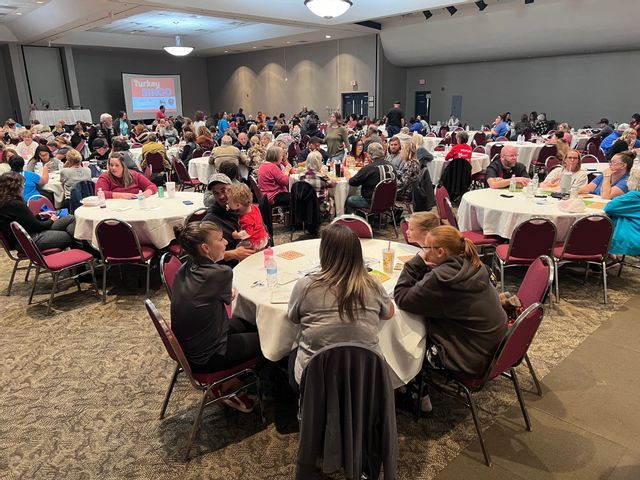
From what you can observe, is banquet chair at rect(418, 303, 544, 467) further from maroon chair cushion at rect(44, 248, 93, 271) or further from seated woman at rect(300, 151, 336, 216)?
seated woman at rect(300, 151, 336, 216)

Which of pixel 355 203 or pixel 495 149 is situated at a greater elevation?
pixel 495 149

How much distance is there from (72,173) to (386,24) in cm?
1333

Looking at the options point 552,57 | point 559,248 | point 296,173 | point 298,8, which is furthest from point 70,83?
point 559,248

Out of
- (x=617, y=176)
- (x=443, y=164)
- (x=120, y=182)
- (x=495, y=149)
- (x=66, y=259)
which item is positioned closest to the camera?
(x=66, y=259)

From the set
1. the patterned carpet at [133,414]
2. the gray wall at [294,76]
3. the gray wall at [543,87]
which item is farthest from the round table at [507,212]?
the gray wall at [294,76]

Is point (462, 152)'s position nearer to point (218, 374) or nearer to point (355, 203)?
point (355, 203)

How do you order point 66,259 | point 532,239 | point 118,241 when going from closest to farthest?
point 532,239, point 118,241, point 66,259

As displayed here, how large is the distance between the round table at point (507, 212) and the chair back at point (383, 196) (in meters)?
1.06

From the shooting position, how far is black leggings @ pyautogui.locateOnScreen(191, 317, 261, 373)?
99.4 inches

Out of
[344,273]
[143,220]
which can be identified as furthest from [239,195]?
[344,273]

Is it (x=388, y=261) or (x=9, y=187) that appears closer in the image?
(x=388, y=261)

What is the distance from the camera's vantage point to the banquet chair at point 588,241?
4.10m

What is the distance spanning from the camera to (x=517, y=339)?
2.33 meters

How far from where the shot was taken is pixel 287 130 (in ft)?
40.1
